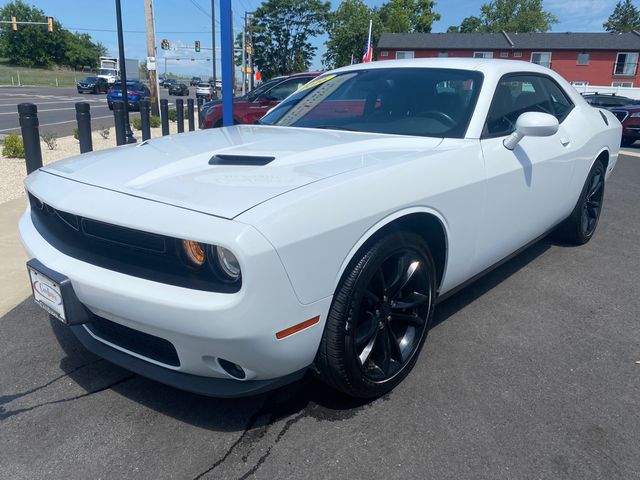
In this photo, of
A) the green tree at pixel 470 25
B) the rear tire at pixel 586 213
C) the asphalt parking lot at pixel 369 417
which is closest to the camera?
the asphalt parking lot at pixel 369 417

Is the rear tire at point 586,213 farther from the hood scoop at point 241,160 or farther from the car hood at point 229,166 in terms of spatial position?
the hood scoop at point 241,160

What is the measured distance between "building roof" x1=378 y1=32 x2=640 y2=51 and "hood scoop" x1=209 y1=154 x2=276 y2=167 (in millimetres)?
57853

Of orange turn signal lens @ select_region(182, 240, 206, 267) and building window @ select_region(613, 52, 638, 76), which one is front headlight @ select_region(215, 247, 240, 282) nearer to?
orange turn signal lens @ select_region(182, 240, 206, 267)

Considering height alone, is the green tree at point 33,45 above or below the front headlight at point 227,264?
above

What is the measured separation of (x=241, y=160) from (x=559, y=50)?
191 feet

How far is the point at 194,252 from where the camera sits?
1.89 m

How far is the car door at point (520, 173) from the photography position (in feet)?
9.54

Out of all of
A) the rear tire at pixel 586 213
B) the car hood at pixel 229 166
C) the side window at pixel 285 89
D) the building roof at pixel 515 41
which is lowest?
the rear tire at pixel 586 213

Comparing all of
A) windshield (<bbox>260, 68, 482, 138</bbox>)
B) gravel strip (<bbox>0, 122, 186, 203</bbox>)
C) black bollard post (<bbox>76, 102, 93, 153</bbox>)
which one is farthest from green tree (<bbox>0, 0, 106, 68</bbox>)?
windshield (<bbox>260, 68, 482, 138</bbox>)

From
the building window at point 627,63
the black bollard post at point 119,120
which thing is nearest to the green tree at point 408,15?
the building window at point 627,63

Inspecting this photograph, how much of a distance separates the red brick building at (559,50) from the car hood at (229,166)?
53.9 metres

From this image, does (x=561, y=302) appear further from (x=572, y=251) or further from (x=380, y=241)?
(x=380, y=241)

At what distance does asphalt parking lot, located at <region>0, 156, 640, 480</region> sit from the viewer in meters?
2.03

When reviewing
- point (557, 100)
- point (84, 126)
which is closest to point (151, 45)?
point (84, 126)
